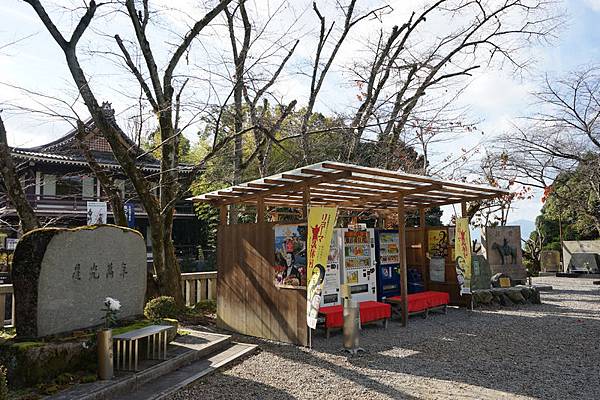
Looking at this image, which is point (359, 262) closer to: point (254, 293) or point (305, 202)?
point (254, 293)

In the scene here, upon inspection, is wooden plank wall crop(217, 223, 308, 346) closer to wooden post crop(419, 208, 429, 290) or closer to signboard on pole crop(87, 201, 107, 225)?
signboard on pole crop(87, 201, 107, 225)

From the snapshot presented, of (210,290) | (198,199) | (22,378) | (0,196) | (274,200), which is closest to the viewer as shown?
(22,378)

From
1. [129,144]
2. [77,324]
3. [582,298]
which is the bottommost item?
[582,298]

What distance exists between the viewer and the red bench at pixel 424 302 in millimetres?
9000

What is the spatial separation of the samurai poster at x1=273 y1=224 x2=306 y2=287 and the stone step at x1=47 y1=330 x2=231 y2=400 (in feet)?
Result: 4.06

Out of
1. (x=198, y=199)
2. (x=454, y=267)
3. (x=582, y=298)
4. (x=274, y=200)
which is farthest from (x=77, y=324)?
(x=582, y=298)

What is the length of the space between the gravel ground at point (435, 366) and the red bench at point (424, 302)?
557 mm

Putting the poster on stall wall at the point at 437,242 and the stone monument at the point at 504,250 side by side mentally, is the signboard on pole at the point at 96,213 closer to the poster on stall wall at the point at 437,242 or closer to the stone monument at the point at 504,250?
the poster on stall wall at the point at 437,242

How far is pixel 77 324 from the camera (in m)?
5.22

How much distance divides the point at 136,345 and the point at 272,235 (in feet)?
8.99

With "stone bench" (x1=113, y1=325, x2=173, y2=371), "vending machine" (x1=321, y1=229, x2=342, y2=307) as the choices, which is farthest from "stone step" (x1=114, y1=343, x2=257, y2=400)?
"vending machine" (x1=321, y1=229, x2=342, y2=307)

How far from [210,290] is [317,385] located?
20.7ft

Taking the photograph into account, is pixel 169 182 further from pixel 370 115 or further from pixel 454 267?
pixel 454 267

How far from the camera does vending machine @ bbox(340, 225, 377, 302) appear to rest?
8.46 metres
